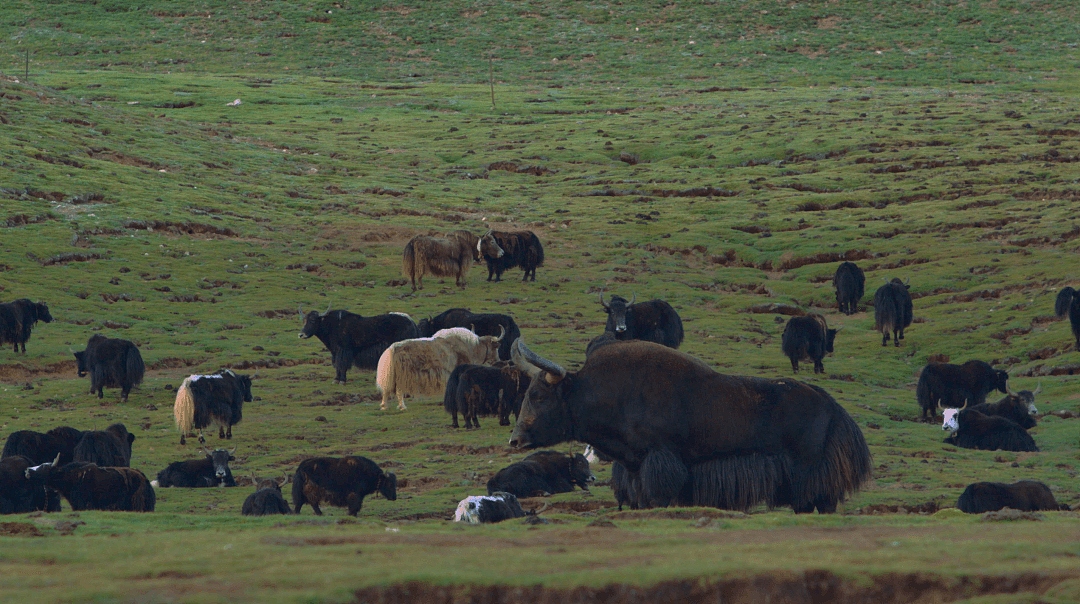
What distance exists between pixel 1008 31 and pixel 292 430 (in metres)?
87.4

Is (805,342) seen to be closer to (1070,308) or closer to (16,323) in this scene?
(1070,308)

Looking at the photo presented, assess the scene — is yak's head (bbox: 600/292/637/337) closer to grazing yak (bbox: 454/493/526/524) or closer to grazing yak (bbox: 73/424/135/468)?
grazing yak (bbox: 73/424/135/468)

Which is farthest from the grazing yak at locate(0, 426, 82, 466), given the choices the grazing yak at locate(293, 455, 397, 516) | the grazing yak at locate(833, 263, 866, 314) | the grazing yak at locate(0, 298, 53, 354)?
the grazing yak at locate(833, 263, 866, 314)

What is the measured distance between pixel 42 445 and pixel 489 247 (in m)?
20.0

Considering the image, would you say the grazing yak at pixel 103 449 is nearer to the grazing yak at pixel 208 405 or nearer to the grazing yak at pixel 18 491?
the grazing yak at pixel 18 491

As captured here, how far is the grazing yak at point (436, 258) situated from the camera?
34.1m

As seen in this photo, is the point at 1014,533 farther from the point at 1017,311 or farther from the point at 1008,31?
the point at 1008,31

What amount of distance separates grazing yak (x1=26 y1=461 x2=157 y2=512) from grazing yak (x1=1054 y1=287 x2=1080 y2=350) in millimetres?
20186

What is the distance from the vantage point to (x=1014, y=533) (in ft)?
27.4

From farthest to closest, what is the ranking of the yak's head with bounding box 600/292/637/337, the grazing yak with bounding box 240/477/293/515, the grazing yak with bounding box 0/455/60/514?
the yak's head with bounding box 600/292/637/337
the grazing yak with bounding box 0/455/60/514
the grazing yak with bounding box 240/477/293/515

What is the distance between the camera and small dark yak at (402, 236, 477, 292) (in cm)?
3406

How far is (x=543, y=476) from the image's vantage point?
50.9 feet

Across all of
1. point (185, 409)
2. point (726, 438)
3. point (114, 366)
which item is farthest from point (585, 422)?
point (114, 366)

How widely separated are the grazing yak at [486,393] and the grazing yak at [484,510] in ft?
21.9
